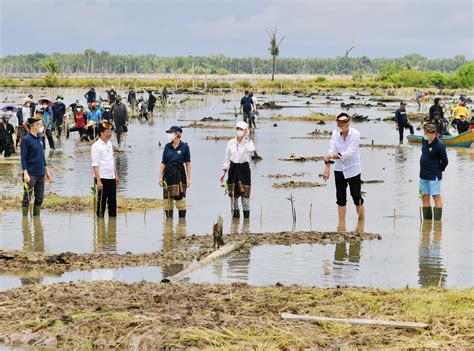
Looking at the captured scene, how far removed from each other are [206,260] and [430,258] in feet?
10.3

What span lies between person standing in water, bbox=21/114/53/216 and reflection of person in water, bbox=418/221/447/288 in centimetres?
→ 608

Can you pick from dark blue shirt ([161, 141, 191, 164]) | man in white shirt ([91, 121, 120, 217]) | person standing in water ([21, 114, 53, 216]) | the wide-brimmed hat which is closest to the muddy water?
person standing in water ([21, 114, 53, 216])

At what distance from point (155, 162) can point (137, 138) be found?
30.5ft

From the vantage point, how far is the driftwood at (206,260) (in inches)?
441

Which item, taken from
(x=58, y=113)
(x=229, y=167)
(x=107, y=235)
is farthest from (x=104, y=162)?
(x=58, y=113)

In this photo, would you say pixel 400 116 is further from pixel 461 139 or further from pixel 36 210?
pixel 36 210

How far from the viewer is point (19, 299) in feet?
32.0

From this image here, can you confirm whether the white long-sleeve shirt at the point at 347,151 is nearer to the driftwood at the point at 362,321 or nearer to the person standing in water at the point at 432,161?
the person standing in water at the point at 432,161

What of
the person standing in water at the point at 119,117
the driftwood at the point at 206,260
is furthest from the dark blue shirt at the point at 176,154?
the person standing in water at the point at 119,117

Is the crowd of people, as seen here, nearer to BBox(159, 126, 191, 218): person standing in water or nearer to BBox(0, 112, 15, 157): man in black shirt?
BBox(159, 126, 191, 218): person standing in water

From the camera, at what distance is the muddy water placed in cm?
1238

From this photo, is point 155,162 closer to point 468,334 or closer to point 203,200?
point 203,200

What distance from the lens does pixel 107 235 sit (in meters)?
15.2

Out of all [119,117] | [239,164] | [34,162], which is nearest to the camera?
[34,162]
